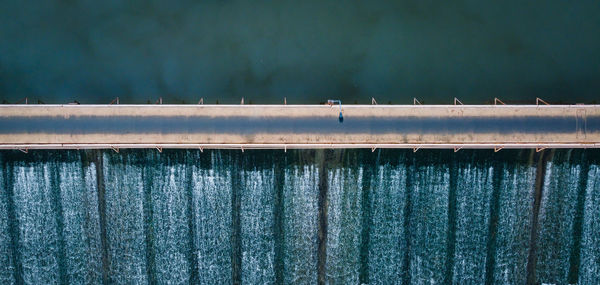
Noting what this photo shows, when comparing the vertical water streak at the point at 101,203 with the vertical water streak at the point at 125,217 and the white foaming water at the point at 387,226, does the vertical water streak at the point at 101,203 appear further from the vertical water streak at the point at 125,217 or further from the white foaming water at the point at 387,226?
the white foaming water at the point at 387,226

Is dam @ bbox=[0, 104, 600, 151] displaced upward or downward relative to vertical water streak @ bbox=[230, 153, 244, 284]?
upward

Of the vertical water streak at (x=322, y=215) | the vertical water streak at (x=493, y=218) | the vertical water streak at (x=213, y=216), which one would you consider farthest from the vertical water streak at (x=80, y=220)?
the vertical water streak at (x=493, y=218)

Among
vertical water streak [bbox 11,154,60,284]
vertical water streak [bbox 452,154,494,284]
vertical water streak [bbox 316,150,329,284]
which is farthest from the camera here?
vertical water streak [bbox 316,150,329,284]

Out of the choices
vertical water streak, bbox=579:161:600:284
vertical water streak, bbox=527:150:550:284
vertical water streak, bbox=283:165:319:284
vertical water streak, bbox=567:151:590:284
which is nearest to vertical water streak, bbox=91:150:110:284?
vertical water streak, bbox=283:165:319:284

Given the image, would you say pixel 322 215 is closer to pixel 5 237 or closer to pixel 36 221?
pixel 36 221

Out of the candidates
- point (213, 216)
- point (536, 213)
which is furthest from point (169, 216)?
point (536, 213)

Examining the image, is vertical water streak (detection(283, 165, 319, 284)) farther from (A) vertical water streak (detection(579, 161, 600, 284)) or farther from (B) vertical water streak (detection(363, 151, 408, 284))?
(A) vertical water streak (detection(579, 161, 600, 284))
